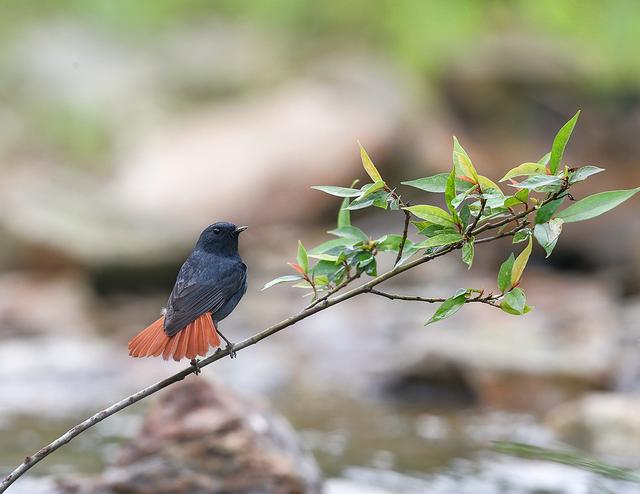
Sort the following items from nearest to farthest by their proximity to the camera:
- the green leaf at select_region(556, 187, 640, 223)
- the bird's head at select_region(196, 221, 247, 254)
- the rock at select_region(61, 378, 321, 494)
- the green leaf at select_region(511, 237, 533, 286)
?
1. the green leaf at select_region(556, 187, 640, 223)
2. the green leaf at select_region(511, 237, 533, 286)
3. the bird's head at select_region(196, 221, 247, 254)
4. the rock at select_region(61, 378, 321, 494)

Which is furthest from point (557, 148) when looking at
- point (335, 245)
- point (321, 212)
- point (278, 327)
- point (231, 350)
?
point (321, 212)

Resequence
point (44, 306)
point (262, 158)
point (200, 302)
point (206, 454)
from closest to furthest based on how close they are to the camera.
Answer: point (200, 302), point (206, 454), point (44, 306), point (262, 158)

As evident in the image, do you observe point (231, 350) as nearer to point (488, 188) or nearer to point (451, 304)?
point (451, 304)

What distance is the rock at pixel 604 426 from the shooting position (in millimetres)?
6184

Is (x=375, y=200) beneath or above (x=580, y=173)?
above

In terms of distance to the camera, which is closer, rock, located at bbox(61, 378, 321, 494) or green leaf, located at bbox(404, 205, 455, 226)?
green leaf, located at bbox(404, 205, 455, 226)

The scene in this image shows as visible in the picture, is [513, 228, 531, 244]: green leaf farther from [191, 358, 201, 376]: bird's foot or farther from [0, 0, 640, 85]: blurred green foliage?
[0, 0, 640, 85]: blurred green foliage

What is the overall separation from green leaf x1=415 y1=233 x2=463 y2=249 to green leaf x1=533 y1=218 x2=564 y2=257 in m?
0.18

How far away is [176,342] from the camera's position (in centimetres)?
278

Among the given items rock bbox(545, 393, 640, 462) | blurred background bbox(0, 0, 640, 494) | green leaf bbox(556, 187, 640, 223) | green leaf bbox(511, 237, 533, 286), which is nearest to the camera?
green leaf bbox(556, 187, 640, 223)

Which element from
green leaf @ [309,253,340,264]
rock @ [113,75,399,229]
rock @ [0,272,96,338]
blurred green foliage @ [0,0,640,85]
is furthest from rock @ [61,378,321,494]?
blurred green foliage @ [0,0,640,85]

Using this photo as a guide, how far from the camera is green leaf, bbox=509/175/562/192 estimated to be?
2219mm

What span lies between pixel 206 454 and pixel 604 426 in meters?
2.70

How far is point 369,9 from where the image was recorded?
16172 millimetres
